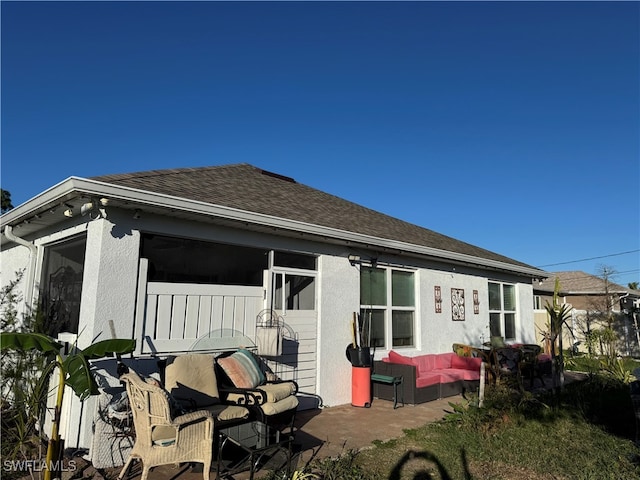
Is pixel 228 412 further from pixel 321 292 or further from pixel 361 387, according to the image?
pixel 361 387

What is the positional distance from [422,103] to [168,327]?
10524mm

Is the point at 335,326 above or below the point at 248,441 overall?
above

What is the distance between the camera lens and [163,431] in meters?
3.94

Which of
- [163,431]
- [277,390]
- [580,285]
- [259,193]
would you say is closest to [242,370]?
[277,390]

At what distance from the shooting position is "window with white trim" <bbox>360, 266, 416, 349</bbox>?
8.73m

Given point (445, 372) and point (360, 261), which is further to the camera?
point (445, 372)

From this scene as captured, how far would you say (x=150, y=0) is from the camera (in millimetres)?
7590

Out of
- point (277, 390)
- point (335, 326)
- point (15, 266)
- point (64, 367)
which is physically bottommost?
point (277, 390)

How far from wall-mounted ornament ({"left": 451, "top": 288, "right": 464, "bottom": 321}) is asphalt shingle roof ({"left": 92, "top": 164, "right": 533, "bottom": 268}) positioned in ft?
5.58

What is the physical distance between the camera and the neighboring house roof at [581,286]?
22955 mm

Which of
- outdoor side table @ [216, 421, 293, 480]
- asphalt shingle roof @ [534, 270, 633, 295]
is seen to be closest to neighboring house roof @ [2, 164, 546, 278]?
outdoor side table @ [216, 421, 293, 480]

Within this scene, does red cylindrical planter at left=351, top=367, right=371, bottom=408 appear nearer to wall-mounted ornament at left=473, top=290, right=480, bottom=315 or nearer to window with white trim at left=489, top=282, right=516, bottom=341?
wall-mounted ornament at left=473, top=290, right=480, bottom=315

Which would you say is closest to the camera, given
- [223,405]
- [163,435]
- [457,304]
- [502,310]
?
[163,435]

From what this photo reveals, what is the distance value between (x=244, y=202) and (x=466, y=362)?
6414 millimetres
